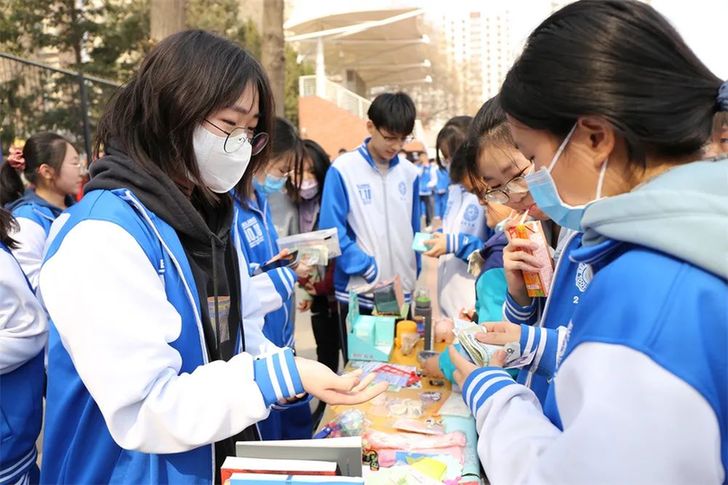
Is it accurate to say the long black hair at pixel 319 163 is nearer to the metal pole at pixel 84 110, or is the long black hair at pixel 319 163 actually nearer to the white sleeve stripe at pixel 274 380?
the white sleeve stripe at pixel 274 380

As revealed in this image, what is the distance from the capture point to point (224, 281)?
1.53 metres

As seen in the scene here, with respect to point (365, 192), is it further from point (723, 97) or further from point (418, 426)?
point (723, 97)

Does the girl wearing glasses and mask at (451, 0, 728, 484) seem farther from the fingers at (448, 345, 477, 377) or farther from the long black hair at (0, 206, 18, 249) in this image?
the long black hair at (0, 206, 18, 249)

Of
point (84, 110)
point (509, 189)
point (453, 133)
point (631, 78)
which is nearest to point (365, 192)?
point (453, 133)

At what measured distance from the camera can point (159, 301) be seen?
1.15 meters

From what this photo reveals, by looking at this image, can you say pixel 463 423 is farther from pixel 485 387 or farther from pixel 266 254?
pixel 266 254

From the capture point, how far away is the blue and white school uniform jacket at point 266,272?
243 centimetres

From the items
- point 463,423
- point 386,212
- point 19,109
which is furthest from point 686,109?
point 19,109

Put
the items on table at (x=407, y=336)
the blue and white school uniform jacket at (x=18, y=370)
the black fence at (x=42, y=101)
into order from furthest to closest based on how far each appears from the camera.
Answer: the black fence at (x=42, y=101) → the items on table at (x=407, y=336) → the blue and white school uniform jacket at (x=18, y=370)

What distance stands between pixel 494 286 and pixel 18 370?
6.39ft

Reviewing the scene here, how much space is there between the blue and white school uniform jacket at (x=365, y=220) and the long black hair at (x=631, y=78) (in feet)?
8.79

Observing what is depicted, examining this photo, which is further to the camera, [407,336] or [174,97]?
[407,336]

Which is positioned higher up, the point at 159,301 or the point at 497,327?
the point at 159,301

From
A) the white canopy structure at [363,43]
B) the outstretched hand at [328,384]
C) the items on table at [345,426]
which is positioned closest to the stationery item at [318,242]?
the items on table at [345,426]
